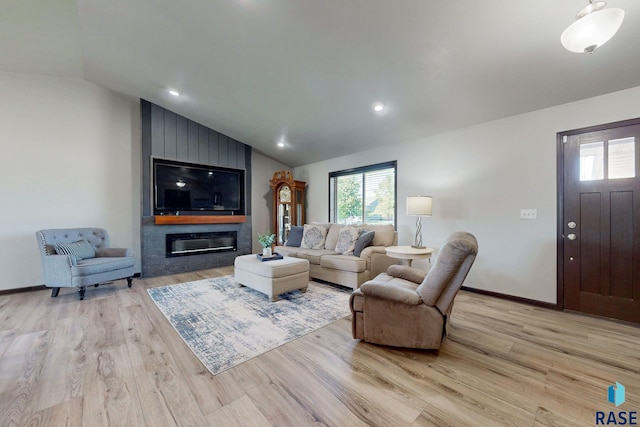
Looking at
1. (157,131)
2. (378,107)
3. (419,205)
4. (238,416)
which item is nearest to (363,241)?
(419,205)

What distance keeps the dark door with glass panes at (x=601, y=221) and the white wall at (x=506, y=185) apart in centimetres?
12

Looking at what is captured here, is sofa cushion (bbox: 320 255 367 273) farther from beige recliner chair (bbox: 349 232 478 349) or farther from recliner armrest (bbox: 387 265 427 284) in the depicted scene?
beige recliner chair (bbox: 349 232 478 349)

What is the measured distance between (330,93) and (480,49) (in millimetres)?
1743

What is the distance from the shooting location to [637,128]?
2506 mm

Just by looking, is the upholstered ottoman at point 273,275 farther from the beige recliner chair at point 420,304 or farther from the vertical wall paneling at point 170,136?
the vertical wall paneling at point 170,136

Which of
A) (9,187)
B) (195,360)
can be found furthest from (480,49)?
(9,187)

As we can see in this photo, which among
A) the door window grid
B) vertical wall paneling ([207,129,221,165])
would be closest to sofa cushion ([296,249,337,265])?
vertical wall paneling ([207,129,221,165])

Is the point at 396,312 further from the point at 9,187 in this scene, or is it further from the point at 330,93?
the point at 9,187

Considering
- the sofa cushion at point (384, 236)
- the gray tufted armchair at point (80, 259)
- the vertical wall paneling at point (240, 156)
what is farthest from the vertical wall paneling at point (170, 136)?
the sofa cushion at point (384, 236)

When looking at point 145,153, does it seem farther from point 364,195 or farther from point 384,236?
point 384,236

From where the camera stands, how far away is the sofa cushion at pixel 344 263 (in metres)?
3.54

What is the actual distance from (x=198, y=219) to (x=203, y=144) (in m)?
1.57

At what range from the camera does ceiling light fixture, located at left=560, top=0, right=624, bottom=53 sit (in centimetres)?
140

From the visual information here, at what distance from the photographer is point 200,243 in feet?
16.8
